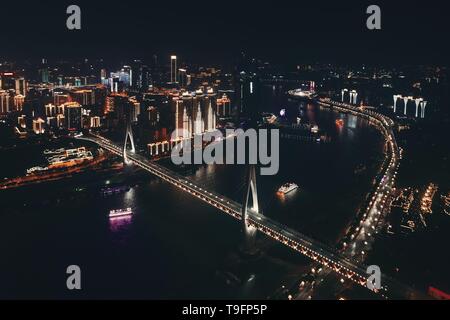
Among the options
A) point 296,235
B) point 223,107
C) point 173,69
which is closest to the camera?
point 296,235

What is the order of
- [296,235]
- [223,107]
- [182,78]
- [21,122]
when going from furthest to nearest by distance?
1. [182,78]
2. [223,107]
3. [21,122]
4. [296,235]

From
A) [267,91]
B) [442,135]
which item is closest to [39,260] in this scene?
[442,135]

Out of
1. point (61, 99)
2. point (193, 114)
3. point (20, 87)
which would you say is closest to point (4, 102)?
point (61, 99)

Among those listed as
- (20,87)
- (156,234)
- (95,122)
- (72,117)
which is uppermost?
(20,87)

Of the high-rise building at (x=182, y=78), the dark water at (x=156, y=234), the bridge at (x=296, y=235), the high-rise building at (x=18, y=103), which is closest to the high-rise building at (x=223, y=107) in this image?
the high-rise building at (x=182, y=78)

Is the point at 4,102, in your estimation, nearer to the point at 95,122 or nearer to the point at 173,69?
the point at 95,122

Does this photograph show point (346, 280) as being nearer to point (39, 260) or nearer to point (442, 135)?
point (39, 260)
